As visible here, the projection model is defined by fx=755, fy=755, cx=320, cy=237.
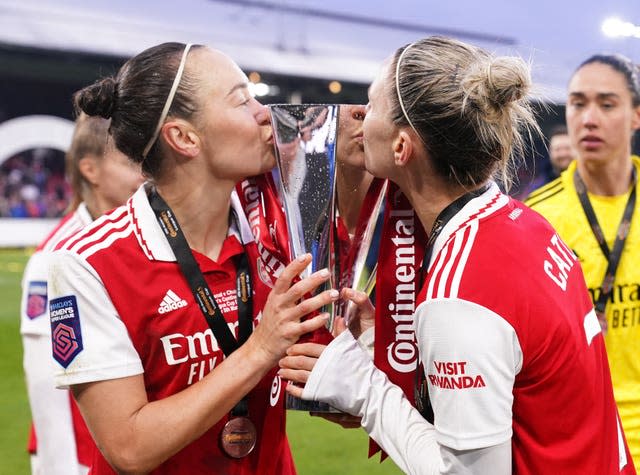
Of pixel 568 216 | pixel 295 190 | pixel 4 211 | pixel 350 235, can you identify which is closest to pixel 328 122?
pixel 295 190

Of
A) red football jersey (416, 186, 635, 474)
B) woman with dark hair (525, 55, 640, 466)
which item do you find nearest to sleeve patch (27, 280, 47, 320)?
red football jersey (416, 186, 635, 474)

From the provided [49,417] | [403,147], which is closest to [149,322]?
[403,147]

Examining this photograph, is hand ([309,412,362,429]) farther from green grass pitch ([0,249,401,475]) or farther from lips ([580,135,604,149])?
green grass pitch ([0,249,401,475])

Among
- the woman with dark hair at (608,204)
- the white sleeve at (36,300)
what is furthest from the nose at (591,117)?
the white sleeve at (36,300)

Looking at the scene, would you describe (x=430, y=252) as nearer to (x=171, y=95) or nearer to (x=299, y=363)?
(x=299, y=363)

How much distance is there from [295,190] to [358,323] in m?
0.38

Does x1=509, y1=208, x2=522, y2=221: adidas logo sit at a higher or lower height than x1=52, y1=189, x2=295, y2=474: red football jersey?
higher

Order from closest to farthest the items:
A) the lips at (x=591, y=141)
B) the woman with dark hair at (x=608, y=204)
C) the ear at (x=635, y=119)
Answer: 1. the woman with dark hair at (x=608, y=204)
2. the lips at (x=591, y=141)
3. the ear at (x=635, y=119)

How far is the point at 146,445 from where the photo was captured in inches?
58.2

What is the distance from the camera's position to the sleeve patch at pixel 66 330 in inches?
60.7

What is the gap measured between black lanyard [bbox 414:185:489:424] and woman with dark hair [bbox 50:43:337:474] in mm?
212

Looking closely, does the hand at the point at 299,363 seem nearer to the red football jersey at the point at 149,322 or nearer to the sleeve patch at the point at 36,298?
the red football jersey at the point at 149,322

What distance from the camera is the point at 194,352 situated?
163 cm

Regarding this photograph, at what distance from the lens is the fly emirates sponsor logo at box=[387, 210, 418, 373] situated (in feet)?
5.45
